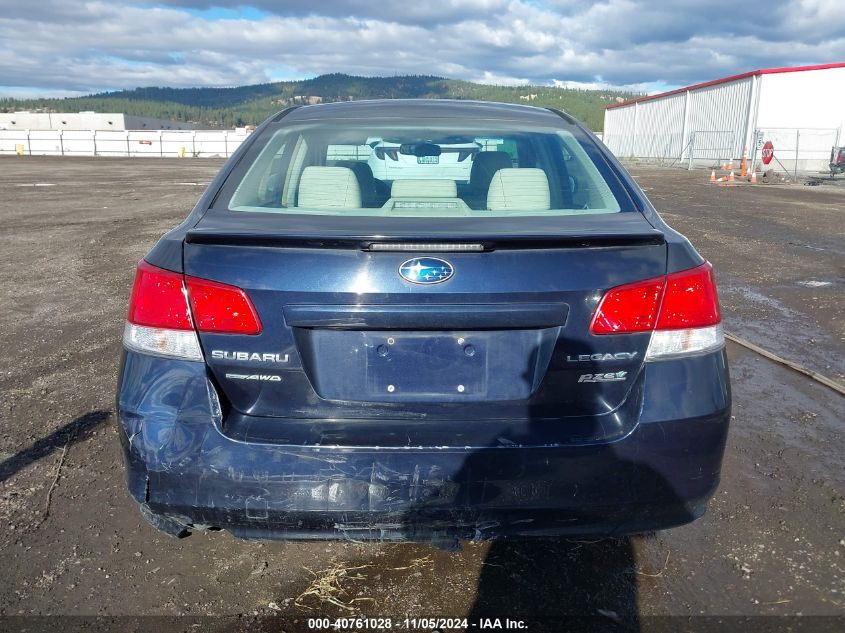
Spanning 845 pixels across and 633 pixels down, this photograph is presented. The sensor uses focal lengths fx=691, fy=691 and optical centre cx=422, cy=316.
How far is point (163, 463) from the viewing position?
6.55 feet

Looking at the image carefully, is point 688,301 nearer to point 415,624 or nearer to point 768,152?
point 415,624

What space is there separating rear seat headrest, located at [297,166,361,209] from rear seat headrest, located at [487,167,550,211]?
0.51 m

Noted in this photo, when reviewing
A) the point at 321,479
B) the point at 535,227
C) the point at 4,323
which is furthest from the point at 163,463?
the point at 4,323

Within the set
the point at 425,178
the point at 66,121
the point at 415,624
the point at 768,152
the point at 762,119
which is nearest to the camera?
the point at 415,624

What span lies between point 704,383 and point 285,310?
125cm

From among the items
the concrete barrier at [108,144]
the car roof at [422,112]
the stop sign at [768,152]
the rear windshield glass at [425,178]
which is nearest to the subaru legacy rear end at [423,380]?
the rear windshield glass at [425,178]

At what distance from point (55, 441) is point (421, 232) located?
257 cm

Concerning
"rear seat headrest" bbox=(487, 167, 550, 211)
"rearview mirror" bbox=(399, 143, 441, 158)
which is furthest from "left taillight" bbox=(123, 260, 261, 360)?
"rearview mirror" bbox=(399, 143, 441, 158)

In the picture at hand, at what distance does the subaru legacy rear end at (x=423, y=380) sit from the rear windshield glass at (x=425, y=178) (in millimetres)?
336

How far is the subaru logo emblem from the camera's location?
Answer: 190cm

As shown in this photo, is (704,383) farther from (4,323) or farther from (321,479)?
(4,323)

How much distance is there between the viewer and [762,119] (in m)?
36.8

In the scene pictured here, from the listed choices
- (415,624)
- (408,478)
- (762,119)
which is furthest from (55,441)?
(762,119)

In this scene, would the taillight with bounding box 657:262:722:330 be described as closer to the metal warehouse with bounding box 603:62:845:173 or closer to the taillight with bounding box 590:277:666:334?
the taillight with bounding box 590:277:666:334
